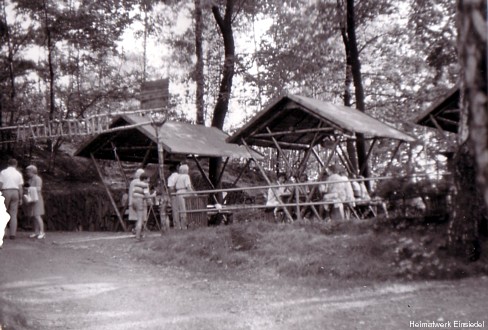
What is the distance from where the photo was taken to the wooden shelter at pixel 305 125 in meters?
14.7

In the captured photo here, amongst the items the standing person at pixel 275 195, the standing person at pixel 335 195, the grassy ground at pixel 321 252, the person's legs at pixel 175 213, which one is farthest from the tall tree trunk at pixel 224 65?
the grassy ground at pixel 321 252

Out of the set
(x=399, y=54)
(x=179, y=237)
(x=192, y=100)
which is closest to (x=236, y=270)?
(x=179, y=237)

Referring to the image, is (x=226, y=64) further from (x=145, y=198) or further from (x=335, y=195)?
(x=335, y=195)

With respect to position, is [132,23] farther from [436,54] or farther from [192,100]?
[436,54]

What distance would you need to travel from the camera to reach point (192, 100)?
32.2 m

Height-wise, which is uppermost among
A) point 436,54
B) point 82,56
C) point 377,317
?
point 82,56

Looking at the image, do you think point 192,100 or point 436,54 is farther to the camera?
point 192,100

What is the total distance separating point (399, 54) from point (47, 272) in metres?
21.8

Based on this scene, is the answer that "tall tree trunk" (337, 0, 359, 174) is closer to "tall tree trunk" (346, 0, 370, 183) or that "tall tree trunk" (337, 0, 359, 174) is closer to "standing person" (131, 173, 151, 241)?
"tall tree trunk" (346, 0, 370, 183)

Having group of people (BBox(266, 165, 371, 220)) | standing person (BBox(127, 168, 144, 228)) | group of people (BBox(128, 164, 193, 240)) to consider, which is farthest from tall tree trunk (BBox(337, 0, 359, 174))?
standing person (BBox(127, 168, 144, 228))

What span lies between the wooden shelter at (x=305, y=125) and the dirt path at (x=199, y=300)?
477 centimetres

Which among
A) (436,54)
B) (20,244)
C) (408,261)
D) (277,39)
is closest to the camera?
(408,261)

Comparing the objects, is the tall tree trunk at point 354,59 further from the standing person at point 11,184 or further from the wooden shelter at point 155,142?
the standing person at point 11,184

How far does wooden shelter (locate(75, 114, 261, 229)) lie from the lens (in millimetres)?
16094
